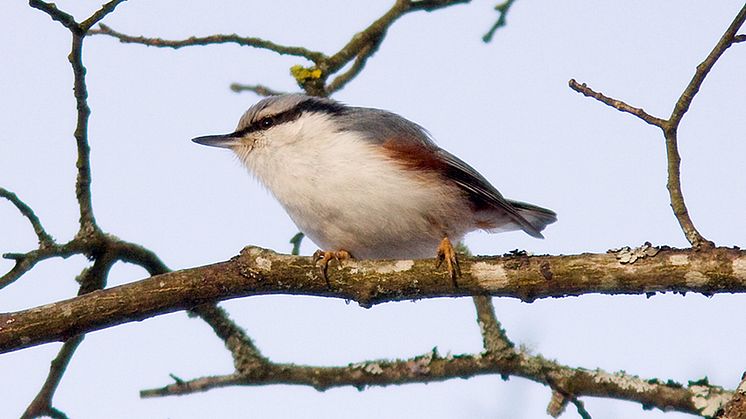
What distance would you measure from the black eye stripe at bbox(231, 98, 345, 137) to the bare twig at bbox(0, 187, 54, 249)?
56.7 inches

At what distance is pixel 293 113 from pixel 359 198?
34.5 inches

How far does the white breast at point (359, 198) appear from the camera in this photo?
14.9 feet

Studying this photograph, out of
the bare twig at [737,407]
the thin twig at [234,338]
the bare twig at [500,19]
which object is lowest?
the bare twig at [737,407]

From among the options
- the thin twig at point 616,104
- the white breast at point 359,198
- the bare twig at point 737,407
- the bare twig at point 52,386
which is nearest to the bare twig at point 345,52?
the white breast at point 359,198

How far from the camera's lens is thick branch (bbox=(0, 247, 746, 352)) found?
3.21 meters

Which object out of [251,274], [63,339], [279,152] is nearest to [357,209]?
[279,152]

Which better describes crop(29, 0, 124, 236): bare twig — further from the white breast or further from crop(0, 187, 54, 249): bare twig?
the white breast

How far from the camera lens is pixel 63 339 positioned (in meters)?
3.59

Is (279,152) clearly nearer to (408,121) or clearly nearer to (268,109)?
(268,109)

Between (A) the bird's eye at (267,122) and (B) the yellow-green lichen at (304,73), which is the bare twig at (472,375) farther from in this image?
(B) the yellow-green lichen at (304,73)

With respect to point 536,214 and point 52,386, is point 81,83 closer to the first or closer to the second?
point 52,386

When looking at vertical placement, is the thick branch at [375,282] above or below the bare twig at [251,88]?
below

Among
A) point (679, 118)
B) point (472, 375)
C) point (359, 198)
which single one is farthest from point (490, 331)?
point (679, 118)

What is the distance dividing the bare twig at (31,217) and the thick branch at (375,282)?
0.57 meters
